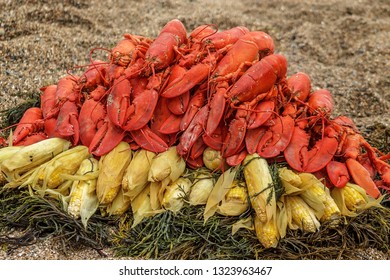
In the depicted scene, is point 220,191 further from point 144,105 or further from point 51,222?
point 51,222

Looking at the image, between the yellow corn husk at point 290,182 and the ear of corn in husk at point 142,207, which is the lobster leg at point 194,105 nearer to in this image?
the ear of corn in husk at point 142,207

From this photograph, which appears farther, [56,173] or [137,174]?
[56,173]

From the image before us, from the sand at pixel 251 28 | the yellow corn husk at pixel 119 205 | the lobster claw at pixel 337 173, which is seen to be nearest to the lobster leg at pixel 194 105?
the yellow corn husk at pixel 119 205

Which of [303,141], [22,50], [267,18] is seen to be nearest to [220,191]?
[303,141]

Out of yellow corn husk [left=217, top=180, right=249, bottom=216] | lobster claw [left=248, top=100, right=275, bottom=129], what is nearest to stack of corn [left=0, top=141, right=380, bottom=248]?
yellow corn husk [left=217, top=180, right=249, bottom=216]

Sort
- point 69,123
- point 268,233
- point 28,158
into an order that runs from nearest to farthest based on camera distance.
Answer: point 268,233
point 28,158
point 69,123

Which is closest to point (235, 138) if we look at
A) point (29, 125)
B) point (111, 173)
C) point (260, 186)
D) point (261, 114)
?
point (261, 114)

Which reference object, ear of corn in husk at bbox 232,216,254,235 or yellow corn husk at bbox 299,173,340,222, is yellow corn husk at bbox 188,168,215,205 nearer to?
ear of corn in husk at bbox 232,216,254,235

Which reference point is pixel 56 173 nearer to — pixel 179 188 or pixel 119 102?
pixel 119 102
